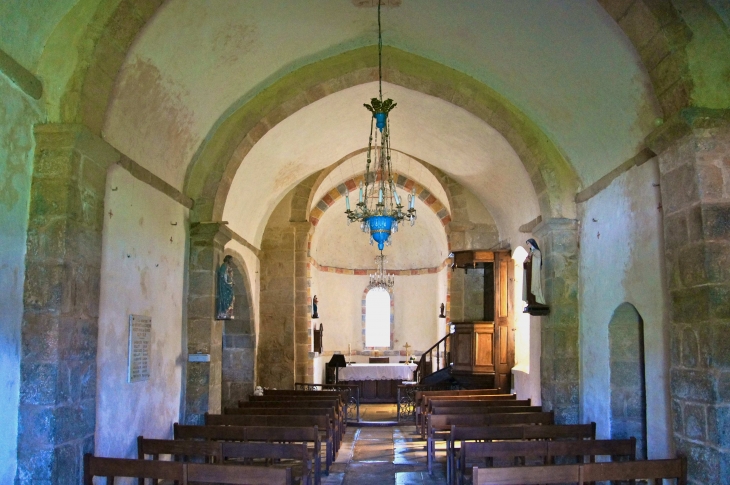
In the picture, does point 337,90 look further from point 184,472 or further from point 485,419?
point 184,472

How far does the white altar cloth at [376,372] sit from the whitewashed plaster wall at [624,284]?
29.3ft

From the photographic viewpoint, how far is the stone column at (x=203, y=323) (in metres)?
8.45

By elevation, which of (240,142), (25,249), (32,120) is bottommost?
(25,249)

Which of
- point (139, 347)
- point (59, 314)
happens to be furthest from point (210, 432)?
point (59, 314)

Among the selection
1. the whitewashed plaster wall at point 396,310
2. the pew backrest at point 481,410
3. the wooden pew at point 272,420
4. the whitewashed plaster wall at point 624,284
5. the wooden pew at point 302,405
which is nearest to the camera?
the whitewashed plaster wall at point 624,284

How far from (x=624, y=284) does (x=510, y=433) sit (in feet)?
6.52

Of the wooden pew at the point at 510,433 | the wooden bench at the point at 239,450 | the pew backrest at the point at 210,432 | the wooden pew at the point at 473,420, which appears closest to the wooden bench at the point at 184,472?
the wooden bench at the point at 239,450

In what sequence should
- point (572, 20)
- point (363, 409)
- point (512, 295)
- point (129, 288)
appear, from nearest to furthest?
point (572, 20) → point (129, 288) → point (512, 295) → point (363, 409)

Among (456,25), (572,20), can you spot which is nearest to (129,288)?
(456,25)

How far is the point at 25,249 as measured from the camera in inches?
203

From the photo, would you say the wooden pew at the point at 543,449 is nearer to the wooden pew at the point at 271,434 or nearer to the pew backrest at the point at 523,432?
the pew backrest at the point at 523,432

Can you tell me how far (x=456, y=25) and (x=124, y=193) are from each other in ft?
13.4

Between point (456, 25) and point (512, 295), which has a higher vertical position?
point (456, 25)

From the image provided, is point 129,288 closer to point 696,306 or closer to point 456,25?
point 456,25
